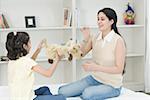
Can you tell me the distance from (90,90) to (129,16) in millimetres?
2145

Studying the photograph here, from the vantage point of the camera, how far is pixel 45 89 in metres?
2.71

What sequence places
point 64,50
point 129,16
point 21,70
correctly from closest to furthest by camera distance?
point 21,70 → point 64,50 → point 129,16

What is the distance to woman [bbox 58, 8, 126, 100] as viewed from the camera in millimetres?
2697

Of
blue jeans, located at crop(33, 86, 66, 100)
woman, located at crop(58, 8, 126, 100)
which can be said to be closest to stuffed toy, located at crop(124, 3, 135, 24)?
woman, located at crop(58, 8, 126, 100)

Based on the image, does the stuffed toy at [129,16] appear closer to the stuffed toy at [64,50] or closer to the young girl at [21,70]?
the stuffed toy at [64,50]

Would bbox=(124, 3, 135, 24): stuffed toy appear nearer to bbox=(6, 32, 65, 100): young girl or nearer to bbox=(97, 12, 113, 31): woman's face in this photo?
bbox=(97, 12, 113, 31): woman's face

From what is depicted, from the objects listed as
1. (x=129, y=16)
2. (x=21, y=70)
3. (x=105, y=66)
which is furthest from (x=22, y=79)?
(x=129, y=16)

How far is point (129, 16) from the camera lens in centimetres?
458

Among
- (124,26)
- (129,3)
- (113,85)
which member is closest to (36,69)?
(113,85)

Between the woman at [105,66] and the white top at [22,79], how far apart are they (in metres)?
0.49

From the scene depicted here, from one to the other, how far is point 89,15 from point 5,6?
45.7 inches

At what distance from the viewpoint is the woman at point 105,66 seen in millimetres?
2697

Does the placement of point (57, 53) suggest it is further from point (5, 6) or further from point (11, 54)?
point (5, 6)

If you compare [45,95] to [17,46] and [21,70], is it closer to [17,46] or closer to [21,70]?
[21,70]
